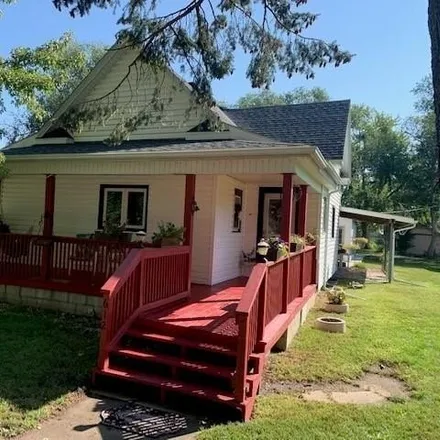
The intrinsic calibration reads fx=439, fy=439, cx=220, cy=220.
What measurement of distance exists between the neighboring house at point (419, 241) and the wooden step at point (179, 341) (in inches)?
1438

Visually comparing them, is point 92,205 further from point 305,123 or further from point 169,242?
point 305,123

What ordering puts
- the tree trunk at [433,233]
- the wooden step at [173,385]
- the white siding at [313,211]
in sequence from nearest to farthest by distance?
the wooden step at [173,385] < the white siding at [313,211] < the tree trunk at [433,233]

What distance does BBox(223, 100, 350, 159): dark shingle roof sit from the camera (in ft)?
38.5

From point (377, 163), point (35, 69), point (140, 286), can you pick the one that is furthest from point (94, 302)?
point (377, 163)

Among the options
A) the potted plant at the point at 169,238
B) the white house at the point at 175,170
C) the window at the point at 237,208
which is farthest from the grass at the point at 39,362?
the window at the point at 237,208

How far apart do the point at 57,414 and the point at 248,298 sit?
2.38 m

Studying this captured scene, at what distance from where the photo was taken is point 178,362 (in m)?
5.39

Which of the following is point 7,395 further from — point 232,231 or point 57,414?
point 232,231

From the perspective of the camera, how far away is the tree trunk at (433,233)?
118 feet

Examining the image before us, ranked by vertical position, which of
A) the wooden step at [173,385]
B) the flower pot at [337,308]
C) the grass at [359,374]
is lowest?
the grass at [359,374]

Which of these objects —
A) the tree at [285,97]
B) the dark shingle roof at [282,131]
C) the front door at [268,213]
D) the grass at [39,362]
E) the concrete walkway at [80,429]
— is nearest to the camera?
the concrete walkway at [80,429]

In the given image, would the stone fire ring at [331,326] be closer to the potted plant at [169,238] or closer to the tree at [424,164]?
the potted plant at [169,238]

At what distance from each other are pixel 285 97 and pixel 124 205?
4407cm

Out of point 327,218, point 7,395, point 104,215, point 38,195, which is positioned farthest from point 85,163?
point 327,218
